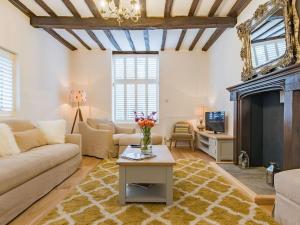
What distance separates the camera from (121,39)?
19.8ft

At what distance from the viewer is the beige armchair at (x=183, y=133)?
20.8ft

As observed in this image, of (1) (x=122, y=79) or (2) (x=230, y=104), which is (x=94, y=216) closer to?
(2) (x=230, y=104)

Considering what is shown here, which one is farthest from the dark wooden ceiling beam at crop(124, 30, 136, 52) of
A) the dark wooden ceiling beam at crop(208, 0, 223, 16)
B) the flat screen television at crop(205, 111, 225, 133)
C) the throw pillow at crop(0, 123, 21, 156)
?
the throw pillow at crop(0, 123, 21, 156)

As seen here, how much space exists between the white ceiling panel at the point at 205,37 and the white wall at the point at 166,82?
0.41 meters

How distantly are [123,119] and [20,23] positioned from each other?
3695mm

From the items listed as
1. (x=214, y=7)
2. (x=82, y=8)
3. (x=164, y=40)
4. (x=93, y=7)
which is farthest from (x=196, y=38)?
(x=82, y=8)

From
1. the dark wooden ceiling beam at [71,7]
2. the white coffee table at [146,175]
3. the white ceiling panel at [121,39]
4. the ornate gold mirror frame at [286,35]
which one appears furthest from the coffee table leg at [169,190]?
the white ceiling panel at [121,39]

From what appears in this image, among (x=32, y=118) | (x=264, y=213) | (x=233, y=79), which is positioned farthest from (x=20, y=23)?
(x=264, y=213)

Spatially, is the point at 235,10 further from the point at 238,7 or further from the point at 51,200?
the point at 51,200

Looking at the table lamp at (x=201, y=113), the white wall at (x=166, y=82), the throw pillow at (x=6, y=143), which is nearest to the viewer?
the throw pillow at (x=6, y=143)

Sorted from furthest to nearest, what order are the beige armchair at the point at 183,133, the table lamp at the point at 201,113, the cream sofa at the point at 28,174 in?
the table lamp at the point at 201,113 → the beige armchair at the point at 183,133 → the cream sofa at the point at 28,174

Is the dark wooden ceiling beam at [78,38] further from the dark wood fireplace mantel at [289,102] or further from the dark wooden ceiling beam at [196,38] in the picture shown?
the dark wood fireplace mantel at [289,102]

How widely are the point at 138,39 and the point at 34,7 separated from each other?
8.12 ft

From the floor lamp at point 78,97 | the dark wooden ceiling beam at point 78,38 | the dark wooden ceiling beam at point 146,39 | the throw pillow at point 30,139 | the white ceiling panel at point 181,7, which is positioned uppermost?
the white ceiling panel at point 181,7
